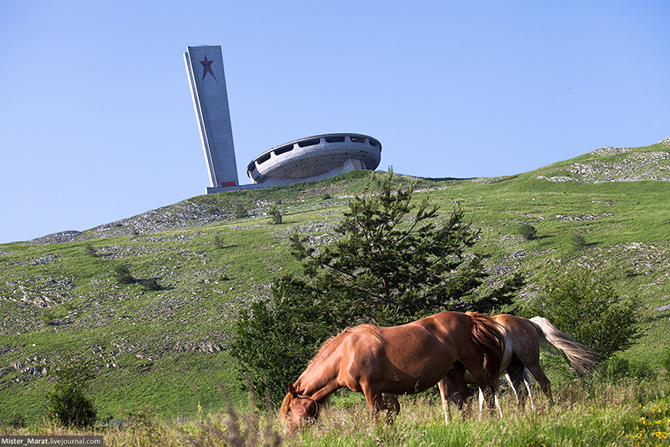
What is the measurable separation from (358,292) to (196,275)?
3120 cm

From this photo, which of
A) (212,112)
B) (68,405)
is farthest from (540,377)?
(212,112)

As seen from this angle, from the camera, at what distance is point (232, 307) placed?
35.5m

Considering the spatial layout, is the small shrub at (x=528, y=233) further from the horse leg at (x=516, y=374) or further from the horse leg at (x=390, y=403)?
the horse leg at (x=390, y=403)

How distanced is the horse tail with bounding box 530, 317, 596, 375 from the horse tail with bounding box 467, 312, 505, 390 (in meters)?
1.35

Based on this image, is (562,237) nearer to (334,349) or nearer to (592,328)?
(592,328)

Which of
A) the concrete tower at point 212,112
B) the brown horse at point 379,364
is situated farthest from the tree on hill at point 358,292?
the concrete tower at point 212,112

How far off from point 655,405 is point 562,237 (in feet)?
137

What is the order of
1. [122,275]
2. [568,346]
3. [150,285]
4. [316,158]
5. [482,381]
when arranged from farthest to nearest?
[316,158] → [122,275] → [150,285] → [568,346] → [482,381]

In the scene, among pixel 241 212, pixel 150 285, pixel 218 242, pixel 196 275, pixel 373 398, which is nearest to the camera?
pixel 373 398

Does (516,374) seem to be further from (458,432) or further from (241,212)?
(241,212)

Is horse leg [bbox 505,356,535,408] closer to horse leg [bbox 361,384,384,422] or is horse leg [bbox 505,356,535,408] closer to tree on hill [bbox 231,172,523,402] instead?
horse leg [bbox 361,384,384,422]

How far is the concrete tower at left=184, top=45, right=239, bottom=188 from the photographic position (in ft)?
397

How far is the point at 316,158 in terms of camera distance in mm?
105875

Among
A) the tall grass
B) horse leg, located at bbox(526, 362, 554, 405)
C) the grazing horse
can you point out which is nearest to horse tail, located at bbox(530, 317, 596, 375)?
the grazing horse
